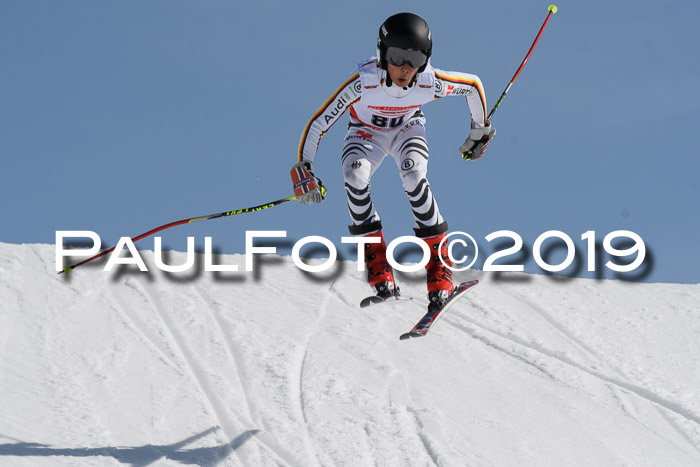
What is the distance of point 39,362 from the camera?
36.8 feet

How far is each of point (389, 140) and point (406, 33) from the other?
1306mm

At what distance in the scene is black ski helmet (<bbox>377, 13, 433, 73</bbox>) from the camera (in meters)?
7.72

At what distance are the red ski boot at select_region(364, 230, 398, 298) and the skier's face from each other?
153 centimetres

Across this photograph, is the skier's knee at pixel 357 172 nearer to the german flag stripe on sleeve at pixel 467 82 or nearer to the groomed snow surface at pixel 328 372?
the german flag stripe on sleeve at pixel 467 82

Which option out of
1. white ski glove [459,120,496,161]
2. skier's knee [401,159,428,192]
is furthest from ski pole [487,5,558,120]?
skier's knee [401,159,428,192]

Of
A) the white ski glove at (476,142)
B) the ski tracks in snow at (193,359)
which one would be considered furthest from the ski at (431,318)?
the ski tracks in snow at (193,359)

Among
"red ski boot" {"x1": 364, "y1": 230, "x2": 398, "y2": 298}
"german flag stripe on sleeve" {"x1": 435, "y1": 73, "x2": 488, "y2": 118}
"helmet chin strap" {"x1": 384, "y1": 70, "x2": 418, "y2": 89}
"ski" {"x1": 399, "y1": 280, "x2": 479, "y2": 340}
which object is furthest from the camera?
"red ski boot" {"x1": 364, "y1": 230, "x2": 398, "y2": 298}

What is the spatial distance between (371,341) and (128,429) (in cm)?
369

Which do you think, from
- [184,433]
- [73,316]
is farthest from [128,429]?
[73,316]

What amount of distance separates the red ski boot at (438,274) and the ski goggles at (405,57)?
69.1 inches

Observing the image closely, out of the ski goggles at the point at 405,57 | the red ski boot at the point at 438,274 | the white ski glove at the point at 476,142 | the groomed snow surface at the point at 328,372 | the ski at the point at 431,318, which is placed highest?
the ski goggles at the point at 405,57

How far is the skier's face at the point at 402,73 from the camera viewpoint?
8.02 metres

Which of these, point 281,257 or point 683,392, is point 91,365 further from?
point 683,392

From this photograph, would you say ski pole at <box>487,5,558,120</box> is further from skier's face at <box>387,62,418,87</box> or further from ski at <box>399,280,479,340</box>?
ski at <box>399,280,479,340</box>
